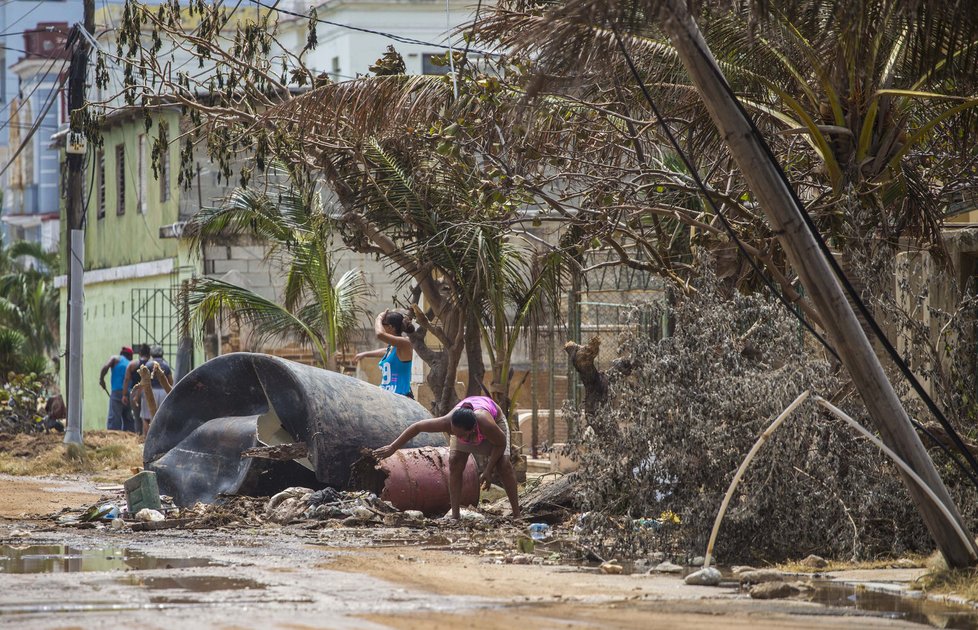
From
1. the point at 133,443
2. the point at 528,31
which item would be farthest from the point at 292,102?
the point at 133,443

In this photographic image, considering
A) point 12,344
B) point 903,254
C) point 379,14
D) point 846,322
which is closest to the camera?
point 846,322

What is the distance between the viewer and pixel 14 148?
177ft

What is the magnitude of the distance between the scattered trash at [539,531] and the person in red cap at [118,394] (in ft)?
42.6

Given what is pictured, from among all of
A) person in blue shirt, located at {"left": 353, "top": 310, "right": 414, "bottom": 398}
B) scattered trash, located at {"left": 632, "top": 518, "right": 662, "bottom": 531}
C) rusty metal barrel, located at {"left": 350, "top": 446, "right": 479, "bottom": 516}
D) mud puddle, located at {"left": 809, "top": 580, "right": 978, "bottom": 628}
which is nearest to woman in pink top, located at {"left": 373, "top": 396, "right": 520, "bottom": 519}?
rusty metal barrel, located at {"left": 350, "top": 446, "right": 479, "bottom": 516}

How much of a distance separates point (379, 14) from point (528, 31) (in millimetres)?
38418

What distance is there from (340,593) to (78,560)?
2433 millimetres

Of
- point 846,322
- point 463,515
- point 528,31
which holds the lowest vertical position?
point 463,515

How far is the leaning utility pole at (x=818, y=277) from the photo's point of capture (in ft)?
24.2

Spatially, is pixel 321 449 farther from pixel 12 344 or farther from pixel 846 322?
pixel 12 344

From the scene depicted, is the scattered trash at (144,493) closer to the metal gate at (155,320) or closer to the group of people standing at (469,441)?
the group of people standing at (469,441)

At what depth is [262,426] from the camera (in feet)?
41.2

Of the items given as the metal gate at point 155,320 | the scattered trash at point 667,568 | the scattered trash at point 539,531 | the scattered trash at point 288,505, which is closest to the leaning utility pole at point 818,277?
the scattered trash at point 667,568

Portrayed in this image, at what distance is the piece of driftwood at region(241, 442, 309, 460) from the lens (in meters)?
12.0

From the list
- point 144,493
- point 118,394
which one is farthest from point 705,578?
point 118,394
